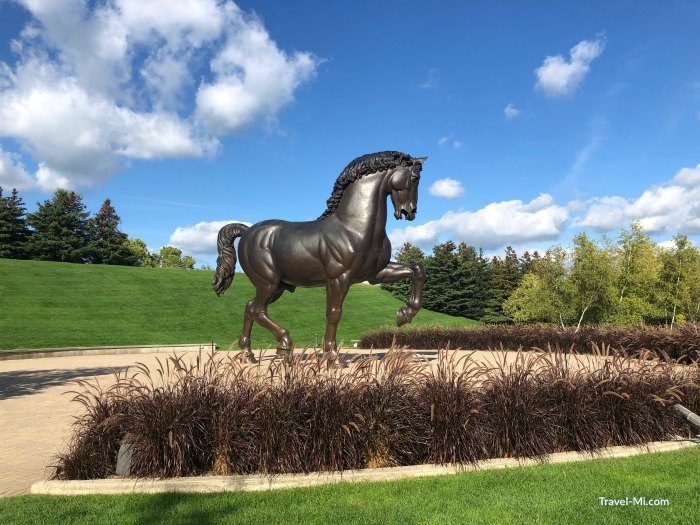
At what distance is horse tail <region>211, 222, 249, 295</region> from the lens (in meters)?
9.91

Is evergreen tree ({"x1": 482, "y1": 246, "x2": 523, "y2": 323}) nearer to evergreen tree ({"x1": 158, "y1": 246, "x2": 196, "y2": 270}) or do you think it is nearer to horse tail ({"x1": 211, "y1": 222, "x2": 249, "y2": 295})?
horse tail ({"x1": 211, "y1": 222, "x2": 249, "y2": 295})

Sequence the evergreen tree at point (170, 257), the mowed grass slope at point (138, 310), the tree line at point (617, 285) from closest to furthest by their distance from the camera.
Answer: the mowed grass slope at point (138, 310) < the tree line at point (617, 285) < the evergreen tree at point (170, 257)

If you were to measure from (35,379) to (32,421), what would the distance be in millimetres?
4605

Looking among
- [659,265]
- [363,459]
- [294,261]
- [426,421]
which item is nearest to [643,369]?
[426,421]

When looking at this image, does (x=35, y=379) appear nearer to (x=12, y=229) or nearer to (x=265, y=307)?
(x=265, y=307)

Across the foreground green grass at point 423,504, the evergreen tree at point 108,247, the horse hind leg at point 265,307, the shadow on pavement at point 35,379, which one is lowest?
the foreground green grass at point 423,504

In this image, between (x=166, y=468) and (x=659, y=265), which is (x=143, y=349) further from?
(x=659, y=265)

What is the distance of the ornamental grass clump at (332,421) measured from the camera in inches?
156

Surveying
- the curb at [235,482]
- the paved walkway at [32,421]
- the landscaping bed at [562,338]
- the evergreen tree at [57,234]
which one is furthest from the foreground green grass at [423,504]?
the evergreen tree at [57,234]

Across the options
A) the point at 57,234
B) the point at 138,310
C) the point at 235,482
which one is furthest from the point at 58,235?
the point at 235,482

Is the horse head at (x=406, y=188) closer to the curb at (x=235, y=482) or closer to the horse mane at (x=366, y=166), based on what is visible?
the horse mane at (x=366, y=166)

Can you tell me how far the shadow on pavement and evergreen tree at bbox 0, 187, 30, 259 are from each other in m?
44.2

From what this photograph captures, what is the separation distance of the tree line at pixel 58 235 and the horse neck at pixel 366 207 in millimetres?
49841

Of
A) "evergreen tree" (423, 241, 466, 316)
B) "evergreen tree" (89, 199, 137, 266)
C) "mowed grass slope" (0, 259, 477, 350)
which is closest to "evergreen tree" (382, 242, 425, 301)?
"evergreen tree" (423, 241, 466, 316)
